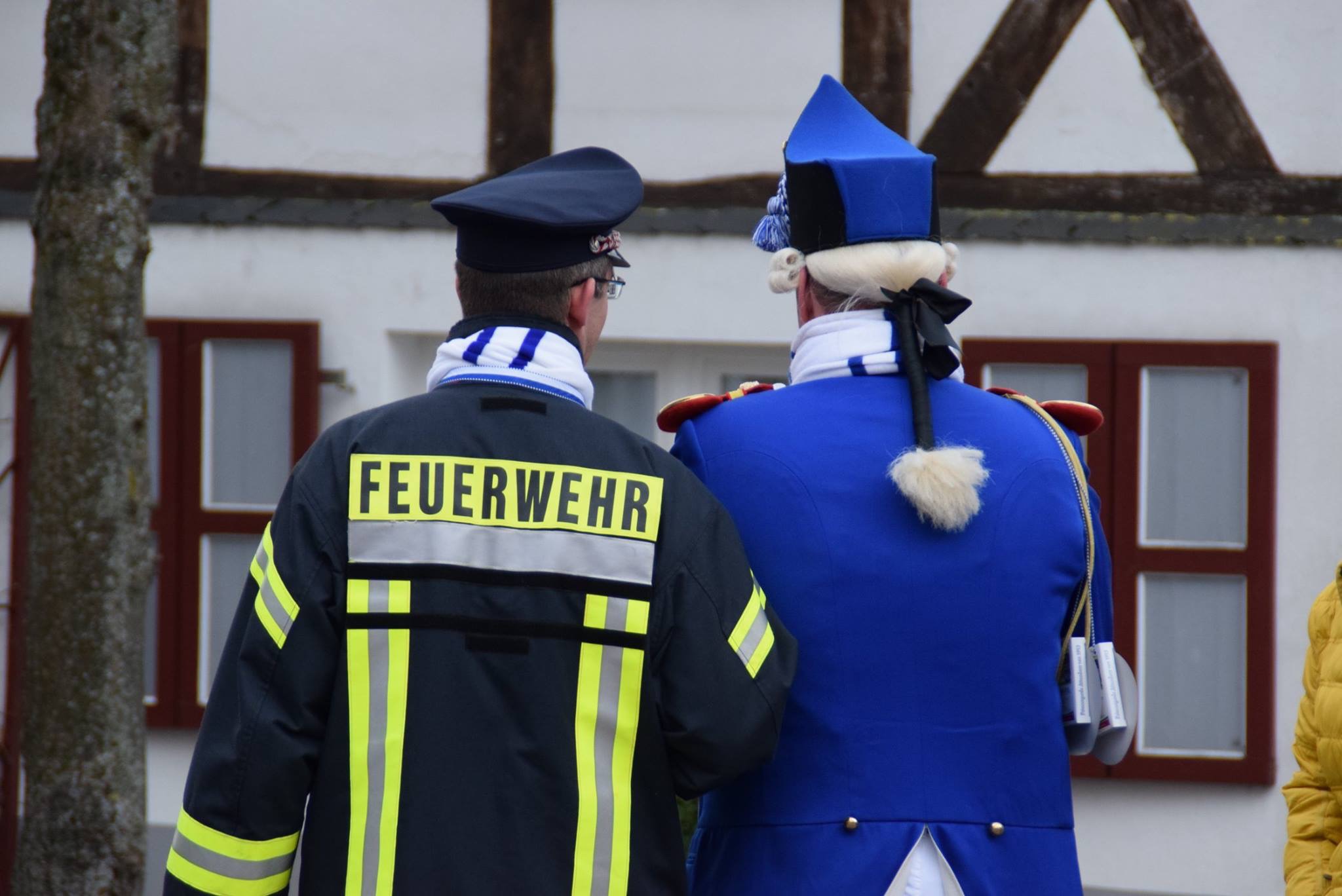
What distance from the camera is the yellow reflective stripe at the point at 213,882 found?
6.08 feet

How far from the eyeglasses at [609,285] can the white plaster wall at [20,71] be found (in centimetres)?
423

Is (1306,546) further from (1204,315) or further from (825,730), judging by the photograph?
(825,730)

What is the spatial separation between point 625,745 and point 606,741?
0.09 ft

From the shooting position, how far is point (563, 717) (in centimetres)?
184

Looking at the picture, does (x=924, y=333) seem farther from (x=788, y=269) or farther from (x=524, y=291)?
(x=524, y=291)

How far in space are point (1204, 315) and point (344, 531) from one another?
4.03 meters

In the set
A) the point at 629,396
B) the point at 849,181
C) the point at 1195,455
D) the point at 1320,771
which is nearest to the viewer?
the point at 849,181

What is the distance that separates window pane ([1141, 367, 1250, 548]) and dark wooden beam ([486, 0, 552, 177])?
220 cm

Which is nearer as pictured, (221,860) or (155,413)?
(221,860)

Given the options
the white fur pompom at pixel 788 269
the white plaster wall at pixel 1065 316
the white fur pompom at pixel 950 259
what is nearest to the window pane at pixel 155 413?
the white plaster wall at pixel 1065 316

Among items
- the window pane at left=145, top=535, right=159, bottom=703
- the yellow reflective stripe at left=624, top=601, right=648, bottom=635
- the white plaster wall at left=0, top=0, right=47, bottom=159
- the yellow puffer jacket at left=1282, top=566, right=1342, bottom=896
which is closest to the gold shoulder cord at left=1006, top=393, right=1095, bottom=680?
the yellow reflective stripe at left=624, top=601, right=648, bottom=635

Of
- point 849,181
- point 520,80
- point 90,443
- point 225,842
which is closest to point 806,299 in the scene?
point 849,181

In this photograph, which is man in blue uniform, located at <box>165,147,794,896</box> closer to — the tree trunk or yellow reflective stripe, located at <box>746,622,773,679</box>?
yellow reflective stripe, located at <box>746,622,773,679</box>

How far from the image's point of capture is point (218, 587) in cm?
561
